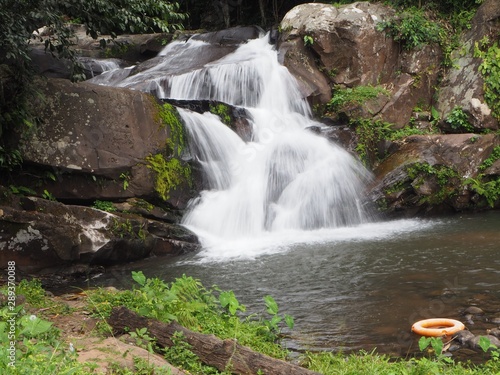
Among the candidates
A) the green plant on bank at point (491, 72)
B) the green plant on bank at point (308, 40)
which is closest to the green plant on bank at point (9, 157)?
the green plant on bank at point (308, 40)

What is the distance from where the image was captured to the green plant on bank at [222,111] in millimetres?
12773

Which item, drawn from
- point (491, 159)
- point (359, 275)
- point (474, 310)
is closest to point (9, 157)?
point (359, 275)

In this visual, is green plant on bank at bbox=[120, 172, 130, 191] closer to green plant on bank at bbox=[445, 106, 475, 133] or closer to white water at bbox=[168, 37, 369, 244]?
white water at bbox=[168, 37, 369, 244]

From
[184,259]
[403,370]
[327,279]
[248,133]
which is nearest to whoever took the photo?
[403,370]

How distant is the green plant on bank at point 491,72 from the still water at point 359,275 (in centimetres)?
334

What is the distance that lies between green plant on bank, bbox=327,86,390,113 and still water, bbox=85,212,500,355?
11.0ft

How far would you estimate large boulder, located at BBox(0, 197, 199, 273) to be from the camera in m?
9.05

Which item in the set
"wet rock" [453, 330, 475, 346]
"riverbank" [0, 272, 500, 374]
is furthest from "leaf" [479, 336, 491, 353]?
"wet rock" [453, 330, 475, 346]

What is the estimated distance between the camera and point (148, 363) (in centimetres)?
423

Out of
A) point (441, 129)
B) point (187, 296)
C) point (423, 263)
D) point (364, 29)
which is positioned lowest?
point (423, 263)

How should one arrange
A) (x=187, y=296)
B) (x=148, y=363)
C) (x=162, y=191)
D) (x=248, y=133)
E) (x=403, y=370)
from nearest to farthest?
(x=148, y=363) → (x=403, y=370) → (x=187, y=296) → (x=162, y=191) → (x=248, y=133)

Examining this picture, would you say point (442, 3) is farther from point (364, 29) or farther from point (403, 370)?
point (403, 370)

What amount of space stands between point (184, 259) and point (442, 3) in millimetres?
10408

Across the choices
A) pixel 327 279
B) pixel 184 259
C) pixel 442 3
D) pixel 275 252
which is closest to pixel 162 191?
pixel 184 259
